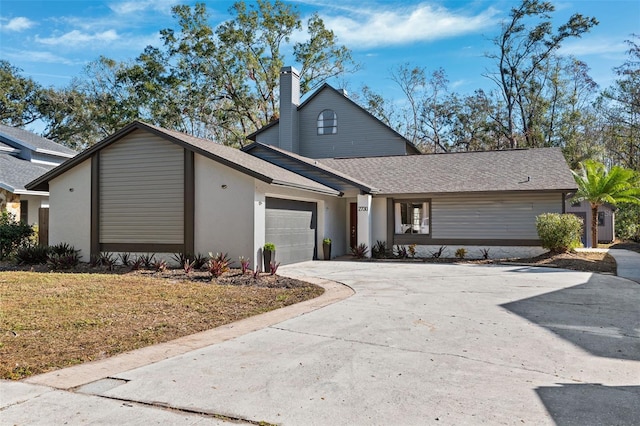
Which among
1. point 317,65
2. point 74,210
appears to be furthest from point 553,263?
point 317,65

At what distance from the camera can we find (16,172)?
21.2 meters

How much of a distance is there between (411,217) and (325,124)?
31.4 feet

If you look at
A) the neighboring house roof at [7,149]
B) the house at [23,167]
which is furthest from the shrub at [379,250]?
the neighboring house roof at [7,149]

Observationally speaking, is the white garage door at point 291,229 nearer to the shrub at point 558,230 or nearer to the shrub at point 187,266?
the shrub at point 187,266

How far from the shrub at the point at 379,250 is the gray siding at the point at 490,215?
1.97 meters

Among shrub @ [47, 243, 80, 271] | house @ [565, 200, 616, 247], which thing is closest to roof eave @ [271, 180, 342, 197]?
shrub @ [47, 243, 80, 271]

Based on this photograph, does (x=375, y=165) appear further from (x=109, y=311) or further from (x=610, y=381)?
(x=610, y=381)

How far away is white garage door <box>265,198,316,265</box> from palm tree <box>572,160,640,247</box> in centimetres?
1235

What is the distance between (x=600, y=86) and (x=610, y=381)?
35.6 meters

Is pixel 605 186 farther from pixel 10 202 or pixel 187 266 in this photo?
pixel 10 202

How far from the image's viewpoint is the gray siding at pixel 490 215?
1708cm

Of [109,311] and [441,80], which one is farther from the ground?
[441,80]

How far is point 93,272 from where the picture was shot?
12.8 metres

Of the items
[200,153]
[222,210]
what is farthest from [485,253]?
[200,153]
